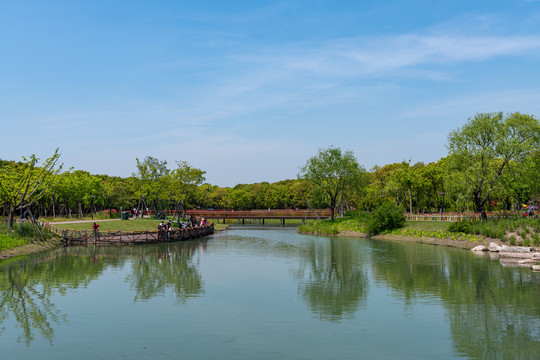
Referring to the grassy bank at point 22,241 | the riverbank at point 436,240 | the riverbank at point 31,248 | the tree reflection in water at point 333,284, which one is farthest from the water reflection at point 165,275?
the riverbank at point 436,240

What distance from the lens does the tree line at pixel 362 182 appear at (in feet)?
174

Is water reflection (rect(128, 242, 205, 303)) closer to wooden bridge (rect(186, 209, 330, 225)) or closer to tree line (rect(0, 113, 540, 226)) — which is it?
tree line (rect(0, 113, 540, 226))

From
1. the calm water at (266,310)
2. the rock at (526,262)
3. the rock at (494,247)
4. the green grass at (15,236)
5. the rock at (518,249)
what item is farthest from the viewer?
the rock at (494,247)

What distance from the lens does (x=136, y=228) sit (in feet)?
217

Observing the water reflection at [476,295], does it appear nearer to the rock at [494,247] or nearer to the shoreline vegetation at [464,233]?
the rock at [494,247]

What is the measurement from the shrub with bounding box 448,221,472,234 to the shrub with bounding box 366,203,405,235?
11.1 m

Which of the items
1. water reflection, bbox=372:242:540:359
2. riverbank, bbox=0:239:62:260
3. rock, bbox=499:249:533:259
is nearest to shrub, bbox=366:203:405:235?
water reflection, bbox=372:242:540:359

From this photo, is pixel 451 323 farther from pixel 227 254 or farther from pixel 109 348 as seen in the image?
pixel 227 254

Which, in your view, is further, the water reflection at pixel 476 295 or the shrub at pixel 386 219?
the shrub at pixel 386 219

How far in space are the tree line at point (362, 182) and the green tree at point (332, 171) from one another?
0.19m

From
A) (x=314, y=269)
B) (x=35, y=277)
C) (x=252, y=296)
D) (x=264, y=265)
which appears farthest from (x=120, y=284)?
(x=314, y=269)

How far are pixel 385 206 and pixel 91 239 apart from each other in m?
42.6

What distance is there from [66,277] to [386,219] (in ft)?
158

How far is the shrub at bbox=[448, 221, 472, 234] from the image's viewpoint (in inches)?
2048
